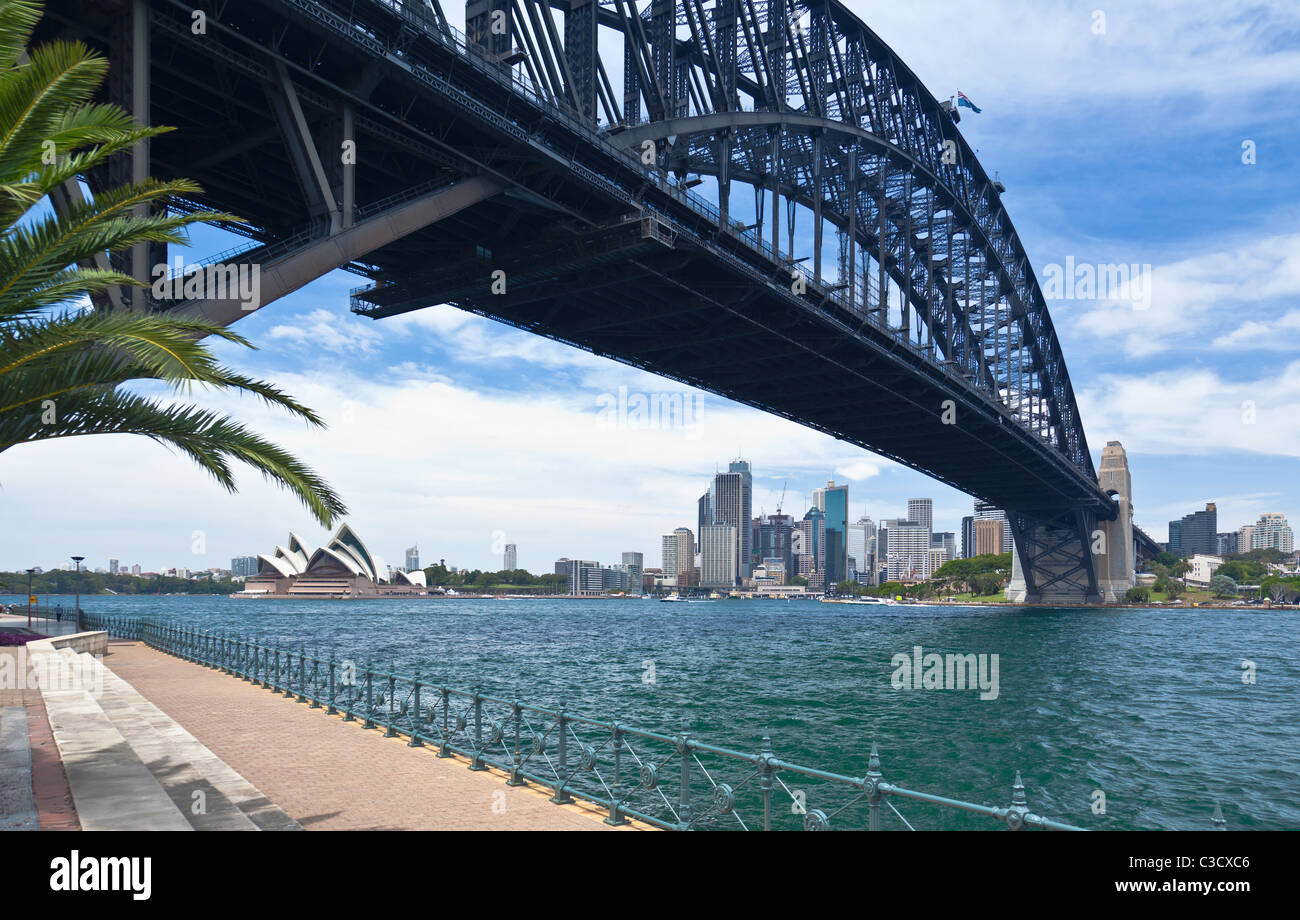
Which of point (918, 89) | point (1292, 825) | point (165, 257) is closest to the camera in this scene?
point (1292, 825)

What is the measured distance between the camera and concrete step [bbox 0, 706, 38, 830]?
28.1 feet

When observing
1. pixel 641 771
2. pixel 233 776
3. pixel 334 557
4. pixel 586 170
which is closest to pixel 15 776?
pixel 233 776

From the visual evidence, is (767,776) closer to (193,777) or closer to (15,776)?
(193,777)

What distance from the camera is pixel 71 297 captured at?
981 centimetres

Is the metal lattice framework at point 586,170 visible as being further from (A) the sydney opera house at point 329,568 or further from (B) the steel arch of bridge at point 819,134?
(A) the sydney opera house at point 329,568

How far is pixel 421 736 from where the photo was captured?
15.5 metres

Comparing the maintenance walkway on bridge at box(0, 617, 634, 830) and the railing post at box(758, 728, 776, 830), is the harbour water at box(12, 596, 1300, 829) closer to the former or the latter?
the railing post at box(758, 728, 776, 830)

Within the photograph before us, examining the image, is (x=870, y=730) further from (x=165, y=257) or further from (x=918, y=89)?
(x=918, y=89)

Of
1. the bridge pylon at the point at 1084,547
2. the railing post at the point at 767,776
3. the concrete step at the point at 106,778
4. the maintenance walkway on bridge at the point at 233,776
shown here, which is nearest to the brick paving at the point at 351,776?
the maintenance walkway on bridge at the point at 233,776

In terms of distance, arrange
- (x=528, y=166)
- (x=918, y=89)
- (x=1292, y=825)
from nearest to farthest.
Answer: (x=1292, y=825)
(x=528, y=166)
(x=918, y=89)

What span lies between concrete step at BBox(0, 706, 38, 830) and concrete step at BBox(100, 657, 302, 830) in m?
1.32

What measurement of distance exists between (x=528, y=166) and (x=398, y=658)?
102 feet

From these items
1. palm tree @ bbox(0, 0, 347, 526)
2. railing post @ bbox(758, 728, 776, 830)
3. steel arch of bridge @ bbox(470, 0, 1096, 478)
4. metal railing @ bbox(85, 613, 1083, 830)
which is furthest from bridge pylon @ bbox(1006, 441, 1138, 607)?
palm tree @ bbox(0, 0, 347, 526)
